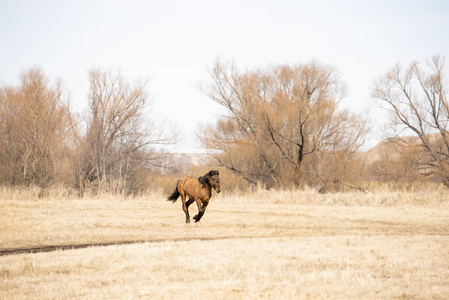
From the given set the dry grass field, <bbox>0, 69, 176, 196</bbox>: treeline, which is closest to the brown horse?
the dry grass field

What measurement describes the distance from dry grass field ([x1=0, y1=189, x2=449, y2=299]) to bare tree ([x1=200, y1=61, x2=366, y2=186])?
16836mm

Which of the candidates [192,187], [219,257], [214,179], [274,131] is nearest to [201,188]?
[192,187]

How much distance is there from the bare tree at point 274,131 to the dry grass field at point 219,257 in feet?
55.2

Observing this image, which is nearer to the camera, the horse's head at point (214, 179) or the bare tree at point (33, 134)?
the horse's head at point (214, 179)

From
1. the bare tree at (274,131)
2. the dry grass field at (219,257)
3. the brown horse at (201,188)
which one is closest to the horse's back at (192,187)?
the brown horse at (201,188)

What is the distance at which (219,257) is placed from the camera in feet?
28.5

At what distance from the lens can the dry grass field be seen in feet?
20.5

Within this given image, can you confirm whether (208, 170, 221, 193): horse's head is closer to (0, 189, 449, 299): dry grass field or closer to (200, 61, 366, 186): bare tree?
(0, 189, 449, 299): dry grass field

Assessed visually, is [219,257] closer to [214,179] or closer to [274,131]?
[214,179]

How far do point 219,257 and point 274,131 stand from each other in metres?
26.5

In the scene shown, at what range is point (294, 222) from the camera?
648 inches

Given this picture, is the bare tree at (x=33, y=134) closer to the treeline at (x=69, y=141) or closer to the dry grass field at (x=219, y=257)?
the treeline at (x=69, y=141)

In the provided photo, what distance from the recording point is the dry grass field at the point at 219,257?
624cm

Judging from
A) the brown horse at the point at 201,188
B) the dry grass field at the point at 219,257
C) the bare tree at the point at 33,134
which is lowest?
the dry grass field at the point at 219,257
